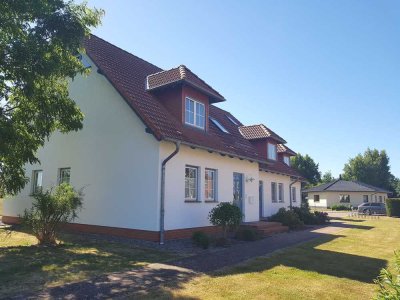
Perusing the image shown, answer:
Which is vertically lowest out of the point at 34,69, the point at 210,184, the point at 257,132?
the point at 210,184

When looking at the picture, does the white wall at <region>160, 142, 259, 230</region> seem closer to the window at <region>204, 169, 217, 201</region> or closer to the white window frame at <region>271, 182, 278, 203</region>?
the window at <region>204, 169, 217, 201</region>

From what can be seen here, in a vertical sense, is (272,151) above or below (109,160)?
above

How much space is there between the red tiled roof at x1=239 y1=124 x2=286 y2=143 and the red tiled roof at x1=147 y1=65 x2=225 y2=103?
6.30m

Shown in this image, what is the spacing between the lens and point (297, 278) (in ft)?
25.8

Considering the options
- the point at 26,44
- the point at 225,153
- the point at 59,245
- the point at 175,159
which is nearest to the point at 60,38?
the point at 26,44

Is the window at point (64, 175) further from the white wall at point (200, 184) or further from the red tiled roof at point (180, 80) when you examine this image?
the white wall at point (200, 184)

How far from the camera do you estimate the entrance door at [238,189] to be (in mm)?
17594

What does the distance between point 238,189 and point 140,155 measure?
7009mm

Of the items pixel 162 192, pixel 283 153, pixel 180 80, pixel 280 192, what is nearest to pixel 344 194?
pixel 283 153

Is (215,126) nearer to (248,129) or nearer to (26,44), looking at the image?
(248,129)

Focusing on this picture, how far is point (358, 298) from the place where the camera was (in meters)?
6.43

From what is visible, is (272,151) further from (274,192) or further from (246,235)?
(246,235)

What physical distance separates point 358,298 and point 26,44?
9922 millimetres

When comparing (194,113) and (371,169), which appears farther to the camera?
(371,169)
